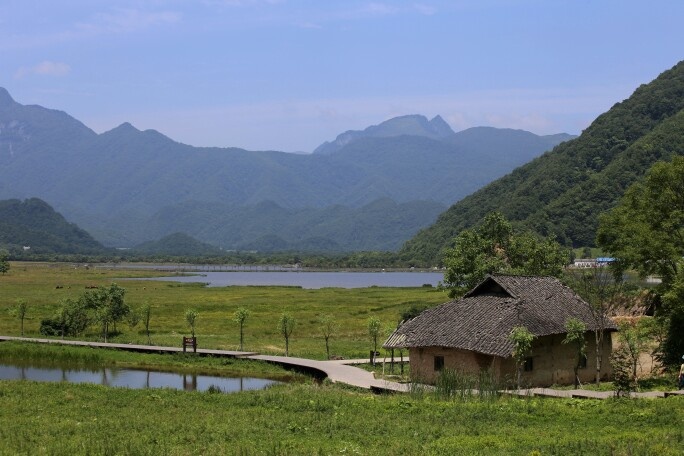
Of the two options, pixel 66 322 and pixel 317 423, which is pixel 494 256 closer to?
pixel 66 322

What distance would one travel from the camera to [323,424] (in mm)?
26672

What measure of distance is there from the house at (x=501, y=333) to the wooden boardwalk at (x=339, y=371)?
6.57 feet

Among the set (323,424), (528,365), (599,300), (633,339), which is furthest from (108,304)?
(323,424)

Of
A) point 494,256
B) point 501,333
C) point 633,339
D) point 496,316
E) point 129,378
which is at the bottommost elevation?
point 129,378

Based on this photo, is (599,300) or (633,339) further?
(599,300)

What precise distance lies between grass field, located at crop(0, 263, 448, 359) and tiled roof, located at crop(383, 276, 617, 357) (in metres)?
13.3

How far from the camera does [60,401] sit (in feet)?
107

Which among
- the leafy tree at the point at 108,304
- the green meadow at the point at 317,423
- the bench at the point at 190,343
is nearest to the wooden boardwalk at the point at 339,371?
the bench at the point at 190,343

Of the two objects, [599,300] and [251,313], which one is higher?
[599,300]

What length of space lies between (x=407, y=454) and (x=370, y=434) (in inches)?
139

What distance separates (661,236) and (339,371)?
1851 centimetres

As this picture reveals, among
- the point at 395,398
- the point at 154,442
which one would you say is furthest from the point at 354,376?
the point at 154,442

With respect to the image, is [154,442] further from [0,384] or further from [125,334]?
[125,334]

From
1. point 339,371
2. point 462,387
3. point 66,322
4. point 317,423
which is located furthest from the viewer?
point 66,322
